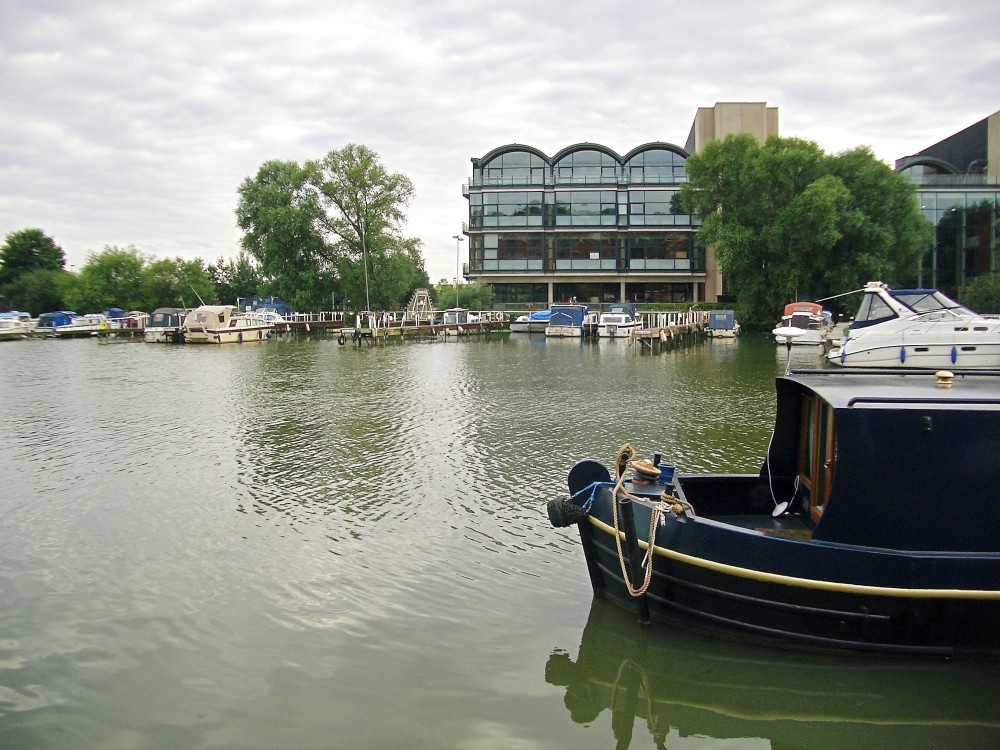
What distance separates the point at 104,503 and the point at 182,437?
4.65 m

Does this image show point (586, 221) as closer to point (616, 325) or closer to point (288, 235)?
point (616, 325)

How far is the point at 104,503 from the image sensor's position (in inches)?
404

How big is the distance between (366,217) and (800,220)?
33.0m

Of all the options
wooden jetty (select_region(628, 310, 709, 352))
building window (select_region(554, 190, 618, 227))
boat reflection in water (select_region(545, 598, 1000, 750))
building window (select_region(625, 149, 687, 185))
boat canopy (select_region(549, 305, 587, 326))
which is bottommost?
boat reflection in water (select_region(545, 598, 1000, 750))

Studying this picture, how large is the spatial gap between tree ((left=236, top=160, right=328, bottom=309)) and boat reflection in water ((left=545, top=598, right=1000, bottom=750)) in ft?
193

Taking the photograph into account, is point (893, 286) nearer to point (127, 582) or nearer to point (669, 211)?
point (669, 211)

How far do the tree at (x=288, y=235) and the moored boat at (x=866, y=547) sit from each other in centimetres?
5855

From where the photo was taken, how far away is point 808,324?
41188mm

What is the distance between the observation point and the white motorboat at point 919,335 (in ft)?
83.3

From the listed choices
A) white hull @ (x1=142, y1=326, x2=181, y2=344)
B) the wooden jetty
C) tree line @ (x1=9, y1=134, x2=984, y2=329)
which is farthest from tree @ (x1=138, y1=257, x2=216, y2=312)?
the wooden jetty

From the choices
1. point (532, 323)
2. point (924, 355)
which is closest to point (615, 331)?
point (532, 323)

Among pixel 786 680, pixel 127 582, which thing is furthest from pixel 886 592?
pixel 127 582

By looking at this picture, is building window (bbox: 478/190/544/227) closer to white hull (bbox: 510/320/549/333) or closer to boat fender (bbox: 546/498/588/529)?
white hull (bbox: 510/320/549/333)

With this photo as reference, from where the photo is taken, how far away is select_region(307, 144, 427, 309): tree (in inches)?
2451
